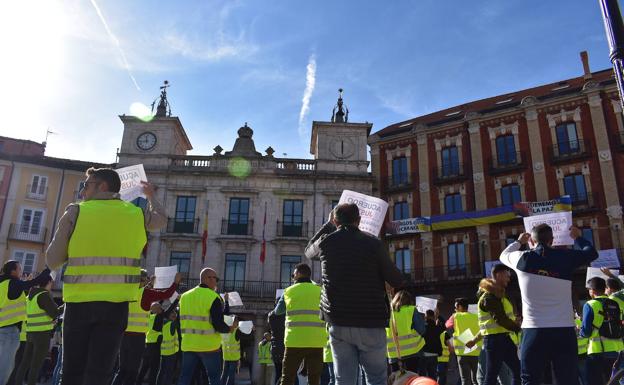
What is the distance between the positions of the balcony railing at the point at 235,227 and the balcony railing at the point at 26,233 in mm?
12806

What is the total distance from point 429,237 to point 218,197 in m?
13.8

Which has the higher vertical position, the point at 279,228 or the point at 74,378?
the point at 279,228

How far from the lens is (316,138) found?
34156 mm

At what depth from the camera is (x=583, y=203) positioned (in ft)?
88.5

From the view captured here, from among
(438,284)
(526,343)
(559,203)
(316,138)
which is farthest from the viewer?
(316,138)

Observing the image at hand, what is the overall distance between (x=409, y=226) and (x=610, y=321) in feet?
78.1

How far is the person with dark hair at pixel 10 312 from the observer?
21.3 feet

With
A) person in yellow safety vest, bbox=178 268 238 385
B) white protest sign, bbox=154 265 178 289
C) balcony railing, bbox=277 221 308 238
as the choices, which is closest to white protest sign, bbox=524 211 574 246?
person in yellow safety vest, bbox=178 268 238 385

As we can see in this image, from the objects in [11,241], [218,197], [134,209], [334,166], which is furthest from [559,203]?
[11,241]

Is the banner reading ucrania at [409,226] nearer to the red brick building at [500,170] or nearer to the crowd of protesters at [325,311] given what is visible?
the red brick building at [500,170]

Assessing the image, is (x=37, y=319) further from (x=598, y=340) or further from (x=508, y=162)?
(x=508, y=162)

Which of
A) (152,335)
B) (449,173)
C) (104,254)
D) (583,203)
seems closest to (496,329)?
(104,254)

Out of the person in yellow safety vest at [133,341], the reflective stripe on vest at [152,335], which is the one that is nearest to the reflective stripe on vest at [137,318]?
the person in yellow safety vest at [133,341]

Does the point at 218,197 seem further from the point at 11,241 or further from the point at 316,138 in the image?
the point at 11,241
